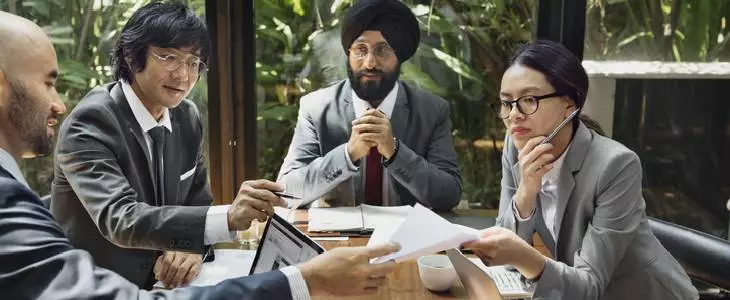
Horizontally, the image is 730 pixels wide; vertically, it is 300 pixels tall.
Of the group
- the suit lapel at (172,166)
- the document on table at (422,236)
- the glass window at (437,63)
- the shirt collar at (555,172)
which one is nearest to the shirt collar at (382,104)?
the glass window at (437,63)

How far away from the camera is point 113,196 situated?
1.79 meters

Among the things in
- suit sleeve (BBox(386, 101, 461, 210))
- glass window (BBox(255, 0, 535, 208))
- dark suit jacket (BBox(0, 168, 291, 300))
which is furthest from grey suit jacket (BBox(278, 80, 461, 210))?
dark suit jacket (BBox(0, 168, 291, 300))

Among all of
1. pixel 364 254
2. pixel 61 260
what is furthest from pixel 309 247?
pixel 61 260

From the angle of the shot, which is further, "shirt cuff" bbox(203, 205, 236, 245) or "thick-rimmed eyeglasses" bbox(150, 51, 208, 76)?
"thick-rimmed eyeglasses" bbox(150, 51, 208, 76)

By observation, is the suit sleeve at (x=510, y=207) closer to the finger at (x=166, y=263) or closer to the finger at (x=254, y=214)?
the finger at (x=254, y=214)

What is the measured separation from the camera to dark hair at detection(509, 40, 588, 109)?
1866mm

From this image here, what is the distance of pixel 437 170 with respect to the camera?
2699 mm

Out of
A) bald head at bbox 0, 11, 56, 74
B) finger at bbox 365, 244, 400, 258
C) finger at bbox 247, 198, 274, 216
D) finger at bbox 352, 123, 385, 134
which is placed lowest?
finger at bbox 247, 198, 274, 216

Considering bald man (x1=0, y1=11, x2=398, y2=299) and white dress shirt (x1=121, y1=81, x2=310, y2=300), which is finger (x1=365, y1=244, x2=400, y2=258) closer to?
bald man (x1=0, y1=11, x2=398, y2=299)

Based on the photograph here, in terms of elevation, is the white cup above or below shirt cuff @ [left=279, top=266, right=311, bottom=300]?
below

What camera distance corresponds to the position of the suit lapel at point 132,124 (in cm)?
194

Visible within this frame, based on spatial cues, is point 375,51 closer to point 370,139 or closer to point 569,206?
point 370,139

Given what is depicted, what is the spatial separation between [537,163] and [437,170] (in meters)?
0.86

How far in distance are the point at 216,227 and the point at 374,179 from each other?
3.35ft
